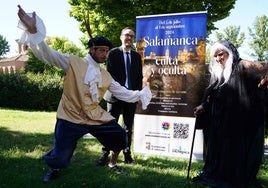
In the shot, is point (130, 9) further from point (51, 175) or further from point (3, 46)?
point (3, 46)

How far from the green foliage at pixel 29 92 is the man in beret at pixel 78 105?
1403 centimetres

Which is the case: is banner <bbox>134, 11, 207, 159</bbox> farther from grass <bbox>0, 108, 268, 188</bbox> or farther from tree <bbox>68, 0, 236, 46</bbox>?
tree <bbox>68, 0, 236, 46</bbox>

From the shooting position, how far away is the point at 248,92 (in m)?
5.32

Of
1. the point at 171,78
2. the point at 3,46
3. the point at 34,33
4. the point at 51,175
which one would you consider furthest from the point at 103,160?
the point at 3,46

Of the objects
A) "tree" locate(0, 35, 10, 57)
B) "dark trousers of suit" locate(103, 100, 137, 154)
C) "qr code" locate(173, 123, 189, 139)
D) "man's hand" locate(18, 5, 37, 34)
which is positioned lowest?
"qr code" locate(173, 123, 189, 139)

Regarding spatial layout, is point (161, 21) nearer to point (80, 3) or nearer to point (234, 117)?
point (234, 117)

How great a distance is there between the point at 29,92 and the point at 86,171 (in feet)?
45.8

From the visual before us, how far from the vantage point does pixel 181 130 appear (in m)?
7.46

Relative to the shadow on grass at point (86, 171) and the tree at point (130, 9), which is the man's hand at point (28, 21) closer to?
the shadow on grass at point (86, 171)

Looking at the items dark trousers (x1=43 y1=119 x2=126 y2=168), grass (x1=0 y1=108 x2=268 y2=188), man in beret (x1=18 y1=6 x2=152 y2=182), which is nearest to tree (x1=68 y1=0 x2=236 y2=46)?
grass (x1=0 y1=108 x2=268 y2=188)

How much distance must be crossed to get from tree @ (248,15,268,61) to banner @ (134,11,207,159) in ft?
112

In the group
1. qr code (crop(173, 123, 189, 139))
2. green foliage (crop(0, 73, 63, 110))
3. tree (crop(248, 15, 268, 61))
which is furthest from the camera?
tree (crop(248, 15, 268, 61))

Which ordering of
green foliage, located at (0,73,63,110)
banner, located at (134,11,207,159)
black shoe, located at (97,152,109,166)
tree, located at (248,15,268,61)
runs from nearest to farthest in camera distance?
black shoe, located at (97,152,109,166)
banner, located at (134,11,207,159)
green foliage, located at (0,73,63,110)
tree, located at (248,15,268,61)

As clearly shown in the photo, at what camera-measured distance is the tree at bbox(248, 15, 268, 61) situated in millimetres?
39469
